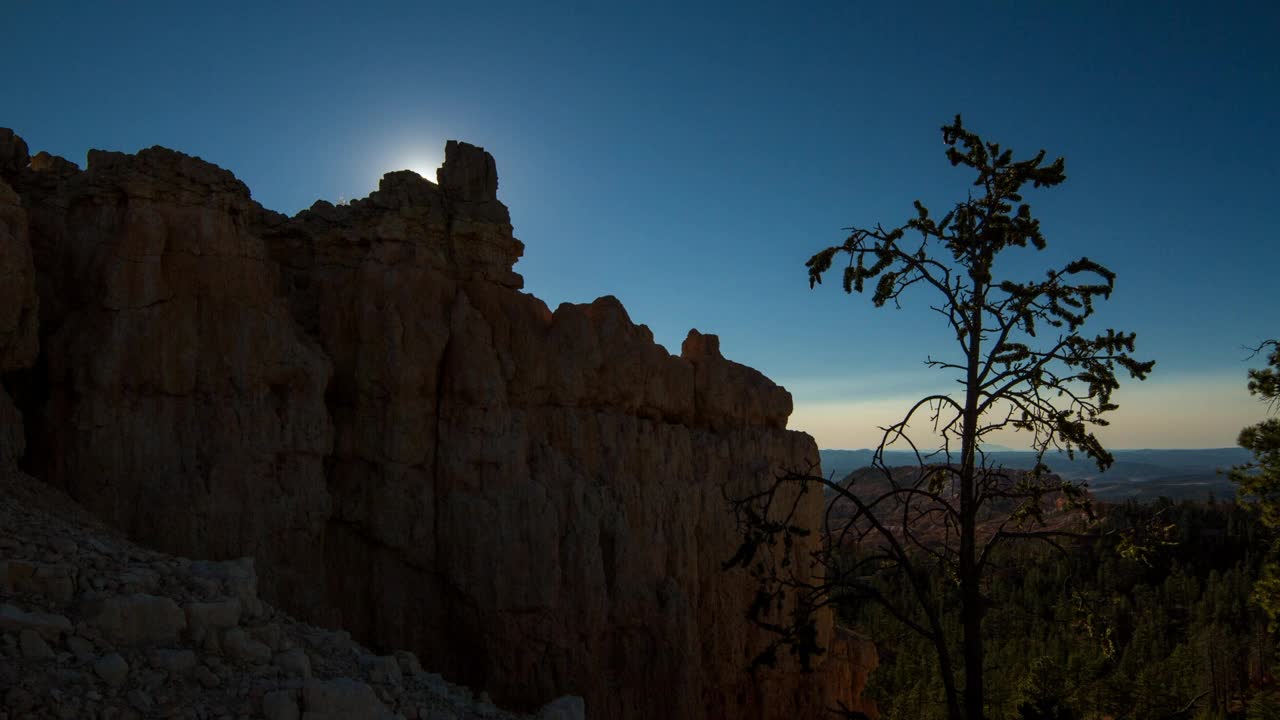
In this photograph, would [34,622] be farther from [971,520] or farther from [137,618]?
[971,520]

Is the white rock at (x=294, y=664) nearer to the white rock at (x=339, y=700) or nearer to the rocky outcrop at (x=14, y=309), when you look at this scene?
the white rock at (x=339, y=700)

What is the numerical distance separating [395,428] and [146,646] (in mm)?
7650

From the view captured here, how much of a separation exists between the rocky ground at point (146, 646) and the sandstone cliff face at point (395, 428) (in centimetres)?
338

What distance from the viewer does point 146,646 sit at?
6.66 m

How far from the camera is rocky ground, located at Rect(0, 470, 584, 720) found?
5.87 metres

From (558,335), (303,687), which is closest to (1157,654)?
(558,335)

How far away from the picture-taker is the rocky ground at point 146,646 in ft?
19.3

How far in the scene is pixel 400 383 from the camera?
14.2 metres

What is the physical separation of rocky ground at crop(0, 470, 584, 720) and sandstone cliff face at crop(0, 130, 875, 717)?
3379 mm

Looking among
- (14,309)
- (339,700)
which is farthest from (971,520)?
(14,309)

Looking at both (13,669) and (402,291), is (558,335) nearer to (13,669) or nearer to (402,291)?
(402,291)

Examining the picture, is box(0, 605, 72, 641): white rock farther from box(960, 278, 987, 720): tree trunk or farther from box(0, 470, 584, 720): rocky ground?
box(960, 278, 987, 720): tree trunk

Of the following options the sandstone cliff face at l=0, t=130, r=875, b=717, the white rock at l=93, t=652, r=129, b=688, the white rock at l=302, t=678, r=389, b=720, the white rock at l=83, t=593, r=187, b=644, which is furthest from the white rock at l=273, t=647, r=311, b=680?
the sandstone cliff face at l=0, t=130, r=875, b=717

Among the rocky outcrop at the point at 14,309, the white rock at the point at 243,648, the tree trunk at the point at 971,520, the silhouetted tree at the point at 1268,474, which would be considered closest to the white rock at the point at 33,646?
the white rock at the point at 243,648
